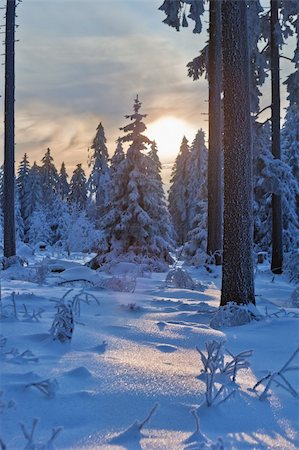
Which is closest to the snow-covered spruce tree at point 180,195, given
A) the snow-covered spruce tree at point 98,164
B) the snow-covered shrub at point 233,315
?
the snow-covered spruce tree at point 98,164

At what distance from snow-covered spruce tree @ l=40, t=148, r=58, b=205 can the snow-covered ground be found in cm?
5614

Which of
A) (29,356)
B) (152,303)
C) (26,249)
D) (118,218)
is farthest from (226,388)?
(26,249)

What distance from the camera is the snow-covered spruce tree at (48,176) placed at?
59.4 meters

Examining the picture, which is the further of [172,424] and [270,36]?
[270,36]

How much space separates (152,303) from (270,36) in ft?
38.4

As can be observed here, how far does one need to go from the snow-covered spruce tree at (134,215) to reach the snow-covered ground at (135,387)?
380 inches

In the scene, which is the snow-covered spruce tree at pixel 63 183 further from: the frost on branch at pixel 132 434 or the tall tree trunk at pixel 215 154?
the frost on branch at pixel 132 434

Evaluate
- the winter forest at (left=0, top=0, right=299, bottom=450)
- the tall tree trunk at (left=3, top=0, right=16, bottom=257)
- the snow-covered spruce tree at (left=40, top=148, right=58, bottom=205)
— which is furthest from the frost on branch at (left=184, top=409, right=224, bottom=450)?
the snow-covered spruce tree at (left=40, top=148, right=58, bottom=205)

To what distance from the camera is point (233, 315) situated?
495cm

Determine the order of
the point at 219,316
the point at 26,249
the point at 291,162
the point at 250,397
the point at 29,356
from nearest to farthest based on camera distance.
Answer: the point at 250,397, the point at 29,356, the point at 219,316, the point at 26,249, the point at 291,162

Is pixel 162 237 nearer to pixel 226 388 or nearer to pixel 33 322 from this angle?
pixel 33 322

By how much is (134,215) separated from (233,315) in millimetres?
9888

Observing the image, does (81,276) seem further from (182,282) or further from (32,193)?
(32,193)

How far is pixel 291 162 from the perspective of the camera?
27.3 meters
